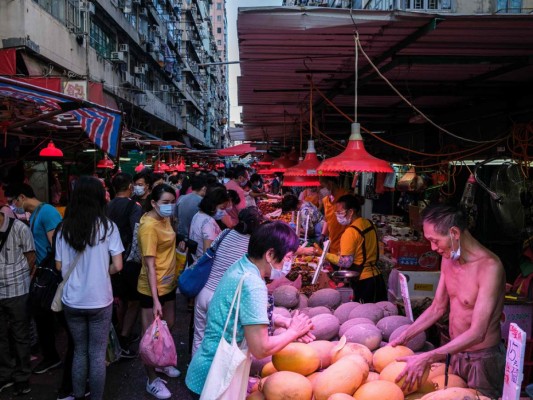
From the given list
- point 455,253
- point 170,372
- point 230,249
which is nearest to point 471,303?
point 455,253

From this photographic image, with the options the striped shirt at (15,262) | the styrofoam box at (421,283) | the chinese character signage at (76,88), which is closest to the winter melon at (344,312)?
the styrofoam box at (421,283)

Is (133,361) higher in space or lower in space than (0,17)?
lower

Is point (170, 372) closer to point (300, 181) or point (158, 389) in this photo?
point (158, 389)

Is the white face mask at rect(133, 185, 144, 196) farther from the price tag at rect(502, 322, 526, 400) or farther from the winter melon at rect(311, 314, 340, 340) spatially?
the price tag at rect(502, 322, 526, 400)

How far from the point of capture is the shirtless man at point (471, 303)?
272 centimetres

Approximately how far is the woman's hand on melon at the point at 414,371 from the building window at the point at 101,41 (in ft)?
61.3

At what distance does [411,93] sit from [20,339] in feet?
17.2

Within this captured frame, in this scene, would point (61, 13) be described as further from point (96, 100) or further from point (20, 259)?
point (20, 259)

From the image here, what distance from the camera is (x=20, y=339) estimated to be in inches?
180

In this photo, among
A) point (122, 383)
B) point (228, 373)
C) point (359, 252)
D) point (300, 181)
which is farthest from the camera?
point (300, 181)

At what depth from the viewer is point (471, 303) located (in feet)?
9.47

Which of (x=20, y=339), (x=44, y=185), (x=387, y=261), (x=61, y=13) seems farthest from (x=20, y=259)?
(x=61, y=13)

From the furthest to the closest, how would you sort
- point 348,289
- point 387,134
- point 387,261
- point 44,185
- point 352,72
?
1. point 44,185
2. point 387,134
3. point 387,261
4. point 348,289
5. point 352,72

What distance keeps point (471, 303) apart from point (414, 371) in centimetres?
63
